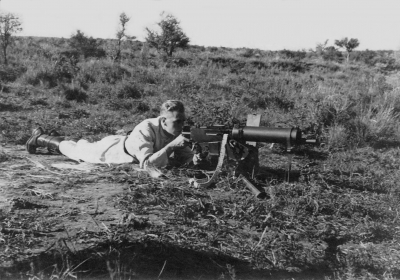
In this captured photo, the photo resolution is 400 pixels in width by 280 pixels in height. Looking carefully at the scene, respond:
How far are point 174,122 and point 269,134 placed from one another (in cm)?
119

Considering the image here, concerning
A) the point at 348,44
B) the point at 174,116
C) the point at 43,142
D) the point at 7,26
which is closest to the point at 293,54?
the point at 348,44

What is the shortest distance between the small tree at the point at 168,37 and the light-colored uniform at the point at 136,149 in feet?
69.3

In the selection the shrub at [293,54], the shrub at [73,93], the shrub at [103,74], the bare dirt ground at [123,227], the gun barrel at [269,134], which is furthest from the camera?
the shrub at [293,54]

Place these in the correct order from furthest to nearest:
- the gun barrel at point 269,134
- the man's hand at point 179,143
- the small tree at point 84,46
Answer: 1. the small tree at point 84,46
2. the man's hand at point 179,143
3. the gun barrel at point 269,134

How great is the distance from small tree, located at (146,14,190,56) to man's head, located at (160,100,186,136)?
21898mm

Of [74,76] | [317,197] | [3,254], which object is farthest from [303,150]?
[74,76]

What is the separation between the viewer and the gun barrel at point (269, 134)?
3.85 metres

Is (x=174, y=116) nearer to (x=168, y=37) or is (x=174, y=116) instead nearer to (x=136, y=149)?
(x=136, y=149)

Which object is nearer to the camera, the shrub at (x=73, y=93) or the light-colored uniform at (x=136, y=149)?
the light-colored uniform at (x=136, y=149)

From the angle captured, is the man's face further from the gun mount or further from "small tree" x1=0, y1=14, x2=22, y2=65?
"small tree" x1=0, y1=14, x2=22, y2=65

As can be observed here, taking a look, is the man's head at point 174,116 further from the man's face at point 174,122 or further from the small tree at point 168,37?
the small tree at point 168,37

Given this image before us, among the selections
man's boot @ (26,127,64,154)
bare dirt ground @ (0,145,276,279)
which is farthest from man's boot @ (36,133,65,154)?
bare dirt ground @ (0,145,276,279)

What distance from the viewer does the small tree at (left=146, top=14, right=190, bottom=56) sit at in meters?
26.4

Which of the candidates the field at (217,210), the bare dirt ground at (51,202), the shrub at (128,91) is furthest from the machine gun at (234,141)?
the shrub at (128,91)
